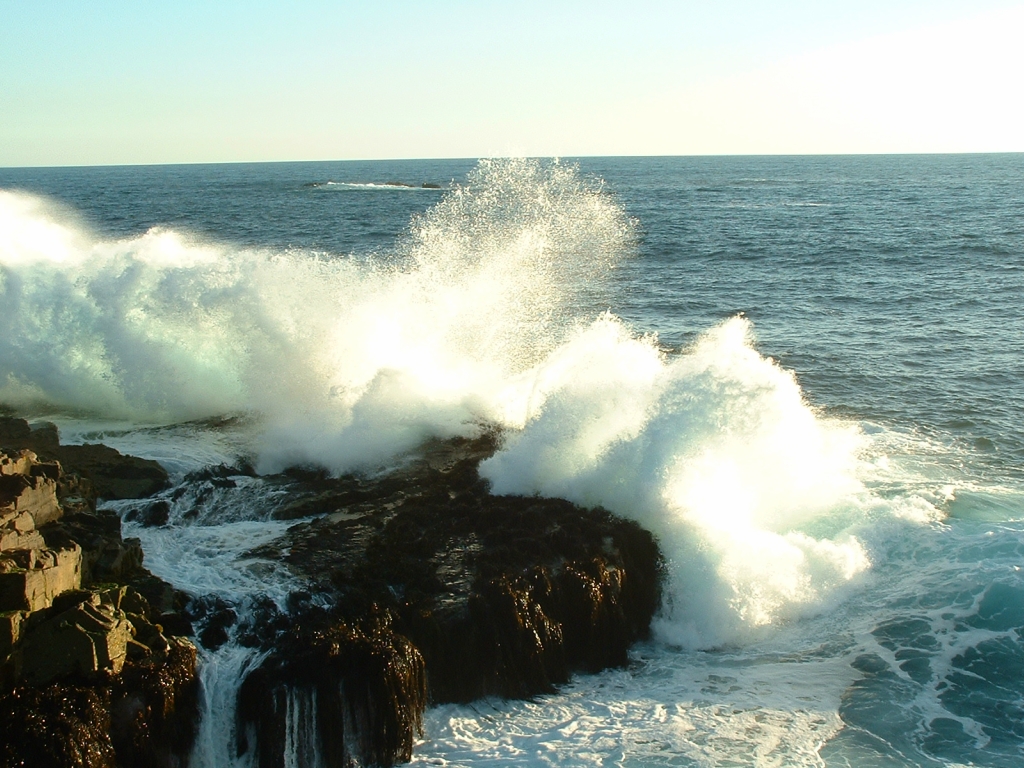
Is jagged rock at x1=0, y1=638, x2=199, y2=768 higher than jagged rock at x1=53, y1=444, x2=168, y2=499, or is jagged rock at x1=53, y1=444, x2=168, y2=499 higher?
jagged rock at x1=53, y1=444, x2=168, y2=499

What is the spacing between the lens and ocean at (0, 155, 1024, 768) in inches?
429

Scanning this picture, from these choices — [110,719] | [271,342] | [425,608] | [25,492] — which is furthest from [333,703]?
[271,342]

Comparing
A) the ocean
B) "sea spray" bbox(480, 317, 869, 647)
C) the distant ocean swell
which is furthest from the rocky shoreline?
the distant ocean swell

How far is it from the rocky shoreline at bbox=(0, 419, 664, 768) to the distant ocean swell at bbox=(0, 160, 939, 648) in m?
0.99

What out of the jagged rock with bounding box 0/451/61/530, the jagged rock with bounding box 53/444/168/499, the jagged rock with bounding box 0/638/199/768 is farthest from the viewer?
the jagged rock with bounding box 53/444/168/499

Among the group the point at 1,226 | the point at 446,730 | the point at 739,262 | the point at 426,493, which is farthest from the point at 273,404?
the point at 739,262

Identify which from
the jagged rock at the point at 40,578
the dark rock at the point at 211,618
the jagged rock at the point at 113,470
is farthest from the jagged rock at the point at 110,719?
the jagged rock at the point at 113,470

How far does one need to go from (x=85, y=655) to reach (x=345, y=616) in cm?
294

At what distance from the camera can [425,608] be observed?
11.3m

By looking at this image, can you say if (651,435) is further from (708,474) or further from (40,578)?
(40,578)

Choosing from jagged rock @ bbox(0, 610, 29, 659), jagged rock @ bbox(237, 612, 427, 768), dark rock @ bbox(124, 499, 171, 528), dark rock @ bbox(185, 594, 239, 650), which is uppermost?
jagged rock @ bbox(0, 610, 29, 659)

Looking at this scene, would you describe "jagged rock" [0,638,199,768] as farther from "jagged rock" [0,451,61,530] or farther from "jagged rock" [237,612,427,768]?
"jagged rock" [0,451,61,530]

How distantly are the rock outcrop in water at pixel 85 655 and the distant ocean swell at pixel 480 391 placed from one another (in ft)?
15.9

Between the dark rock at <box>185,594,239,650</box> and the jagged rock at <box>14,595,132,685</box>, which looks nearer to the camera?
the jagged rock at <box>14,595,132,685</box>
